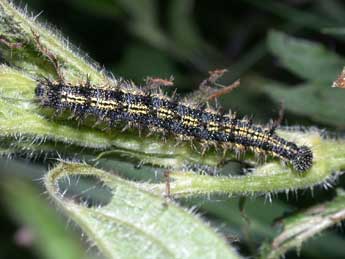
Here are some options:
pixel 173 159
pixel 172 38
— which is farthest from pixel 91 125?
pixel 172 38

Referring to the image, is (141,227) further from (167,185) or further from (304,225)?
(304,225)

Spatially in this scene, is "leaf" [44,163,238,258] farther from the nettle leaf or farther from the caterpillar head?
the nettle leaf

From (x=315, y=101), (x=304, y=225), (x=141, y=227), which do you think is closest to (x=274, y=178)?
(x=304, y=225)

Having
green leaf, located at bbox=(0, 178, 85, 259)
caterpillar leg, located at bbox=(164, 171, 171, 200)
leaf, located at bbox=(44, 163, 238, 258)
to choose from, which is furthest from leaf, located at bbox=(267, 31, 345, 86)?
green leaf, located at bbox=(0, 178, 85, 259)

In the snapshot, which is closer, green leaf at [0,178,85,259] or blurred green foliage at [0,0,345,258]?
blurred green foliage at [0,0,345,258]

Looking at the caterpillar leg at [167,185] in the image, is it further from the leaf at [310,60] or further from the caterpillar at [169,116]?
the leaf at [310,60]

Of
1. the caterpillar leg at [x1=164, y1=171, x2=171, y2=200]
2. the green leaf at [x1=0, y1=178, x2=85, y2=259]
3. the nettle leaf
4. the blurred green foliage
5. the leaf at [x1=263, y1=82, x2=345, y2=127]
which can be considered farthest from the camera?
the green leaf at [x1=0, y1=178, x2=85, y2=259]

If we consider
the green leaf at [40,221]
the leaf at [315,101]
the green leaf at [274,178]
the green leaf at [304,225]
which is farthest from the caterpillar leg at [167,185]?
the green leaf at [40,221]
